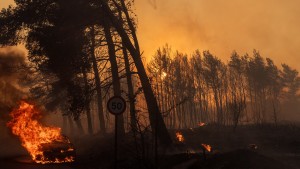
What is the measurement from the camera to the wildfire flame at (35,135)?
19969mm

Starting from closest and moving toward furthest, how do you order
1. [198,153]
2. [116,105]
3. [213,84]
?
[116,105] < [198,153] < [213,84]

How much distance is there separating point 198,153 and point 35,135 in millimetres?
10867

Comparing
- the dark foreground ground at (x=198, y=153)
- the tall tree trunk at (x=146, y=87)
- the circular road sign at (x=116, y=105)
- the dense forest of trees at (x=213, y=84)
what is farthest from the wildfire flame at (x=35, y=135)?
the dense forest of trees at (x=213, y=84)

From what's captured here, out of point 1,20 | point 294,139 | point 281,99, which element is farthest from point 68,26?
point 281,99

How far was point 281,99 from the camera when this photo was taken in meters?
123

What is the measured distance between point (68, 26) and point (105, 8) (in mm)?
2522

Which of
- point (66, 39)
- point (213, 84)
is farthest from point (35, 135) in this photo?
point (213, 84)

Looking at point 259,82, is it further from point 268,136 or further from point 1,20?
point 1,20

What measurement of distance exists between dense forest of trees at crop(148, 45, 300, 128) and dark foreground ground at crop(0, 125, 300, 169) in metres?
16.2

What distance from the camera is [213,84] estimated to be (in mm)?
70812

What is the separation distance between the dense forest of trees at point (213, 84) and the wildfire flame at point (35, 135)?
2470 cm

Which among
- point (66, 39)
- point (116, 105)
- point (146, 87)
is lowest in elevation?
point (116, 105)

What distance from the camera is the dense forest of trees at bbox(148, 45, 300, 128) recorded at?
66250mm

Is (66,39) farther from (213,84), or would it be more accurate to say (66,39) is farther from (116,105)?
(213,84)
